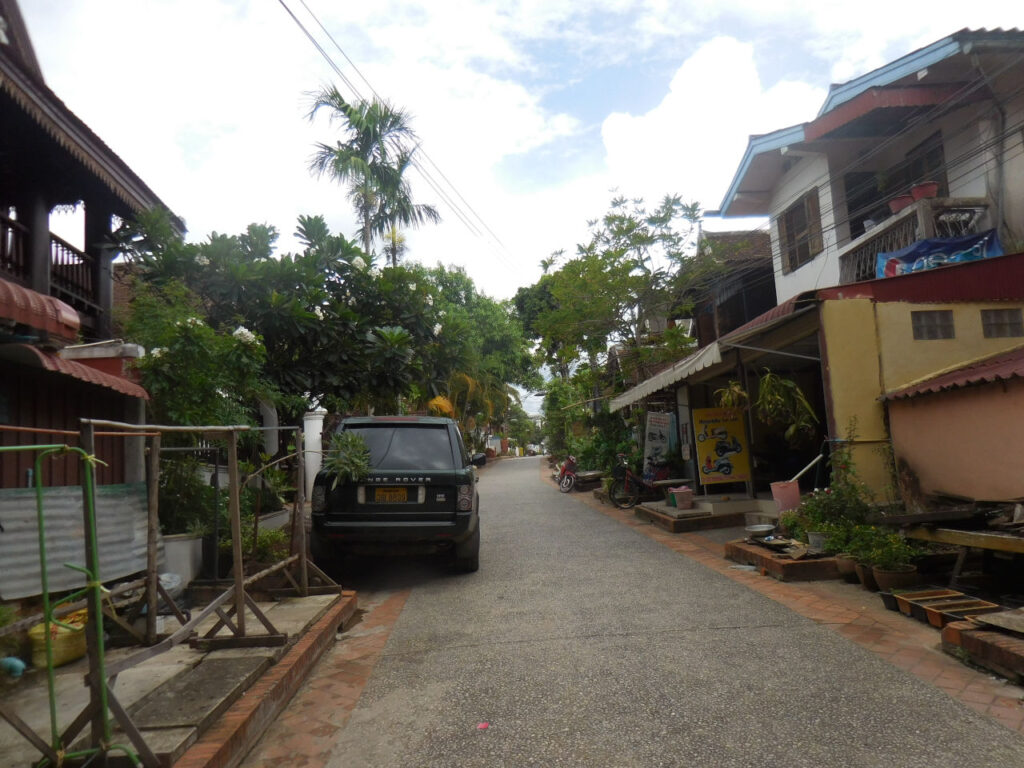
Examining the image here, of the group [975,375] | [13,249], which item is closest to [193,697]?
[13,249]

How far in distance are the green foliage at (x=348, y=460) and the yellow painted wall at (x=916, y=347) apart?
6286 mm

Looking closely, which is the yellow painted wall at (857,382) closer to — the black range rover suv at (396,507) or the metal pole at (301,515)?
the black range rover suv at (396,507)

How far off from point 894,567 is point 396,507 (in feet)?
15.8

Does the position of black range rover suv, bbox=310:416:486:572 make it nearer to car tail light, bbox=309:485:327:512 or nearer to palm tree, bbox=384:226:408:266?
car tail light, bbox=309:485:327:512

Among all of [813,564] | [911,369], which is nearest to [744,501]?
[911,369]

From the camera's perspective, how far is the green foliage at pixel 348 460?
6.93 m

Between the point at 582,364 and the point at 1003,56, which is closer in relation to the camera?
the point at 1003,56

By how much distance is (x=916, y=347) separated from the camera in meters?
8.30

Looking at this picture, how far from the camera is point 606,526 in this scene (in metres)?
11.9

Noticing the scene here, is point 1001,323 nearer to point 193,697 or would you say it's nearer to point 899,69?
point 899,69

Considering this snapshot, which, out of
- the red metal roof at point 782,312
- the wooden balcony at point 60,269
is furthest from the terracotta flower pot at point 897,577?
the wooden balcony at point 60,269

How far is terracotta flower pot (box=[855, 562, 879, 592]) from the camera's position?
6129mm

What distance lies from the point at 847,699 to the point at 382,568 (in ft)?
19.8

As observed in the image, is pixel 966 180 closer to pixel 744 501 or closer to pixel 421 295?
pixel 744 501
